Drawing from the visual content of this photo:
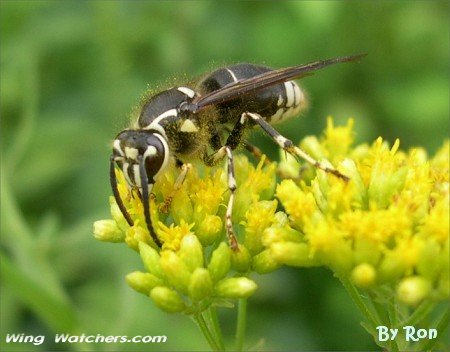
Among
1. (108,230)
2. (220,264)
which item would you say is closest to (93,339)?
(108,230)

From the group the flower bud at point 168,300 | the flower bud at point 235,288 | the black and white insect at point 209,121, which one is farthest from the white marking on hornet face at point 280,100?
the flower bud at point 168,300

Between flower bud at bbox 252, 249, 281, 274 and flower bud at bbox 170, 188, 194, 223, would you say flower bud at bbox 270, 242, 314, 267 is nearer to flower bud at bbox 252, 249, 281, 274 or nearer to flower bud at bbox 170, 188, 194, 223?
flower bud at bbox 252, 249, 281, 274

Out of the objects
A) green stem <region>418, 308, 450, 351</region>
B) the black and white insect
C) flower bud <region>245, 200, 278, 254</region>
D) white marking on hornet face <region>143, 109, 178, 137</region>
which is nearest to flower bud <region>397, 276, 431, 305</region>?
green stem <region>418, 308, 450, 351</region>

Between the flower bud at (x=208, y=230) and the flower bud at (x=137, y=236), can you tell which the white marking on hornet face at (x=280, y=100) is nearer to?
the flower bud at (x=208, y=230)

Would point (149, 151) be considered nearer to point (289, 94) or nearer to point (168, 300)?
point (168, 300)

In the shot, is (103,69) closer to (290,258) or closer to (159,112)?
(159,112)
